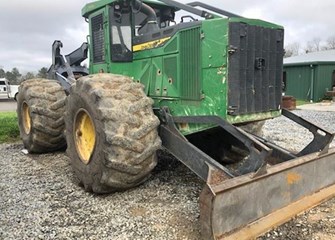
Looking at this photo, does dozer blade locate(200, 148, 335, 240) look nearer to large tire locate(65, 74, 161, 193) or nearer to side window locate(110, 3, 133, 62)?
large tire locate(65, 74, 161, 193)

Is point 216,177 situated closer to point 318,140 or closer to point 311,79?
point 318,140

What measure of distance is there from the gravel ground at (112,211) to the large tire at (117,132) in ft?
0.92

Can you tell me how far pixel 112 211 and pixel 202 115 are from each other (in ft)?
4.71

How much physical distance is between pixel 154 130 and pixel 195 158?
56 centimetres

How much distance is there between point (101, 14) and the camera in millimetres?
5055

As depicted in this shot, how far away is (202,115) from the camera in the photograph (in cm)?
396

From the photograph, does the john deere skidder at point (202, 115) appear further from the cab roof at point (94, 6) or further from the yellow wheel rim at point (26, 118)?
the yellow wheel rim at point (26, 118)

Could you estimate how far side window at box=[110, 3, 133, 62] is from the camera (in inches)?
193

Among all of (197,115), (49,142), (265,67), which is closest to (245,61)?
(265,67)

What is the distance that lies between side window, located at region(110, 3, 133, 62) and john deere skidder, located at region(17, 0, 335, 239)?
0.05 feet

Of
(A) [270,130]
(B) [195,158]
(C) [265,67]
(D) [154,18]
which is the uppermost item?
(D) [154,18]

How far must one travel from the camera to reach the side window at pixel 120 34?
491cm

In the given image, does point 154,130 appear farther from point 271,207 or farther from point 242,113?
point 271,207

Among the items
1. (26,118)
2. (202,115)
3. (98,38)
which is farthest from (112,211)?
(26,118)
